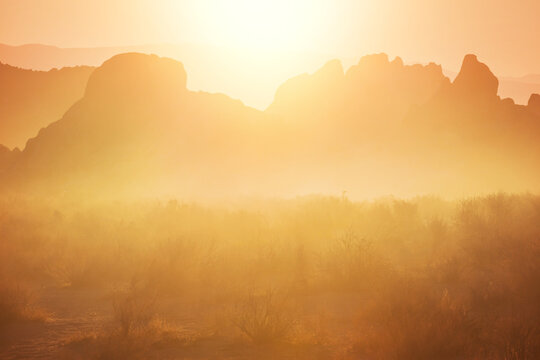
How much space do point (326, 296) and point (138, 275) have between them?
5204 millimetres

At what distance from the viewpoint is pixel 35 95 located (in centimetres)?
9688

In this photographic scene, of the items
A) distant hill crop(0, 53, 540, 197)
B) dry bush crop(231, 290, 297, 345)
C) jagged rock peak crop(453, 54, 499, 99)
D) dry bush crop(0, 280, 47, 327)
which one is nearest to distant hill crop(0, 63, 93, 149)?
distant hill crop(0, 53, 540, 197)

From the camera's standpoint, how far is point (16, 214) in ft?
75.6

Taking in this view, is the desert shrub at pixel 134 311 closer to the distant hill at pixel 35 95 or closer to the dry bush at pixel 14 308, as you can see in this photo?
the dry bush at pixel 14 308

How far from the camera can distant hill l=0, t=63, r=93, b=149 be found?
93.2m

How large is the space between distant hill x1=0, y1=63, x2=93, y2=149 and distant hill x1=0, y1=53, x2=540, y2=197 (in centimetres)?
4449

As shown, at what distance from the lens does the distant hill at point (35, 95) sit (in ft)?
306

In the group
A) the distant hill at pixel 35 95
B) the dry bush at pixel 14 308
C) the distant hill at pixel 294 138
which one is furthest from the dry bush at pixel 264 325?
the distant hill at pixel 35 95

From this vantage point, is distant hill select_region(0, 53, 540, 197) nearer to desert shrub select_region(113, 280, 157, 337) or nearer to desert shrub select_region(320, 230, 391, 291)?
desert shrub select_region(113, 280, 157, 337)

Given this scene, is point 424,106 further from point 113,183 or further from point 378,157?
point 113,183

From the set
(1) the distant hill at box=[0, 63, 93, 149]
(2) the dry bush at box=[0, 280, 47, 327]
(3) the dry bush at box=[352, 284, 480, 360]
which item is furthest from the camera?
(1) the distant hill at box=[0, 63, 93, 149]

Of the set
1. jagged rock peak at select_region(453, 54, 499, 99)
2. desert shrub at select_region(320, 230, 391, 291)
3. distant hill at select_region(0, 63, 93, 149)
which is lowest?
desert shrub at select_region(320, 230, 391, 291)

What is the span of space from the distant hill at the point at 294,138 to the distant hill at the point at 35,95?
4449 cm

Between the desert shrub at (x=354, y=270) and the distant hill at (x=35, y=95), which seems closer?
the desert shrub at (x=354, y=270)
